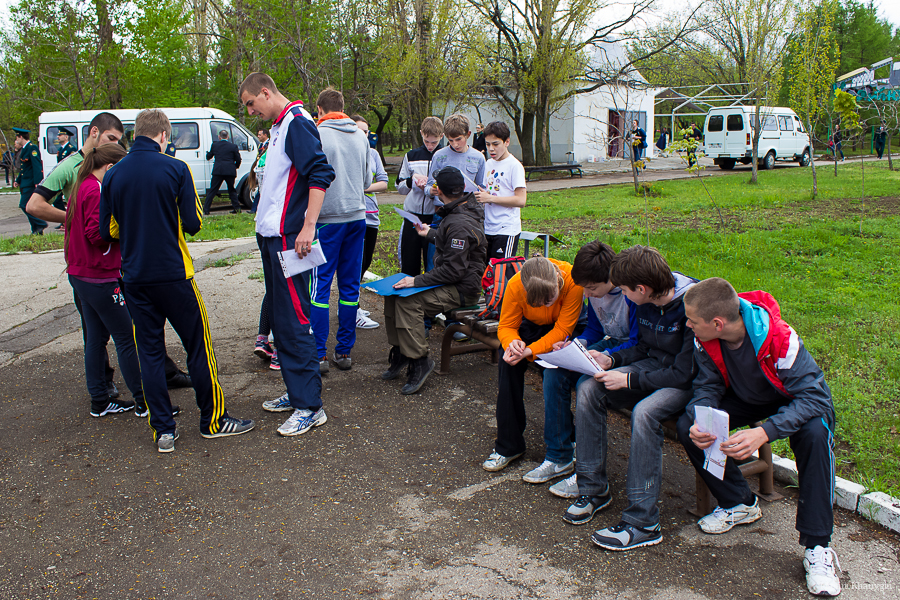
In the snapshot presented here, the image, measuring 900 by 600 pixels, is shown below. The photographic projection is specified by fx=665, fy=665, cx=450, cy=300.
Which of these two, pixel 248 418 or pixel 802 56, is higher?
pixel 802 56

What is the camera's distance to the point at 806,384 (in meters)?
2.60

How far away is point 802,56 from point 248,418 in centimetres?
1477

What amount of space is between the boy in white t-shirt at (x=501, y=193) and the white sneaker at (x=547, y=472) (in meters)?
2.25

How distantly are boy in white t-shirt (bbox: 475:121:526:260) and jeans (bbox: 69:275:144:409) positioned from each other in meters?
2.66

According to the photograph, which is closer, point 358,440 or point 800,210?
point 358,440

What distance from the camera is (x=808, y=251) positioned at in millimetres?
8102

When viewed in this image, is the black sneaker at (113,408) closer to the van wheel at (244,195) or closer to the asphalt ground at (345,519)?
the asphalt ground at (345,519)

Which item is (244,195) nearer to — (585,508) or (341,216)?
(341,216)

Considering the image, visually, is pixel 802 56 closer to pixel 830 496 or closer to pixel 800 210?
pixel 800 210

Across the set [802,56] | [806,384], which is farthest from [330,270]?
[802,56]

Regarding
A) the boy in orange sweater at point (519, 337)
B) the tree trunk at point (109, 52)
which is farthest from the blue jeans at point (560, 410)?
the tree trunk at point (109, 52)

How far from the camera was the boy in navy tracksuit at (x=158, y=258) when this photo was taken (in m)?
3.49

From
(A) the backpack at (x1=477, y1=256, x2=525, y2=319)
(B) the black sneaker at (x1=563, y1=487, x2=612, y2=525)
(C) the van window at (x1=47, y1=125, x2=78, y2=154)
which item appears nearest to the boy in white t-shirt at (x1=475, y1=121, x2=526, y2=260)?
(A) the backpack at (x1=477, y1=256, x2=525, y2=319)

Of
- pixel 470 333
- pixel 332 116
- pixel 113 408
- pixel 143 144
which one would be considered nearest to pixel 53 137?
pixel 332 116
